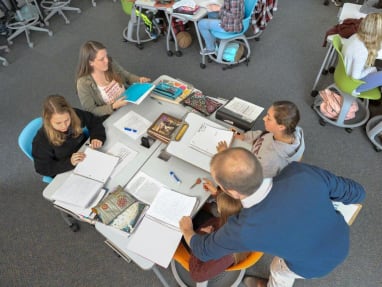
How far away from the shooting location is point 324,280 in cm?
214

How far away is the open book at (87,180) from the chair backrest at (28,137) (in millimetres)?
433

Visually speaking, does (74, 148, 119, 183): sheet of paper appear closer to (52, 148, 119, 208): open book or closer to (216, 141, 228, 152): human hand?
(52, 148, 119, 208): open book

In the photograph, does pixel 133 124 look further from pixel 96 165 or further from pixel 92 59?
pixel 92 59

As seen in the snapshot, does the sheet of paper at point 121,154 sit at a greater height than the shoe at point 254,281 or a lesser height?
greater

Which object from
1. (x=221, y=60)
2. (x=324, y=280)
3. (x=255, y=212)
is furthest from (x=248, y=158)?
(x=221, y=60)

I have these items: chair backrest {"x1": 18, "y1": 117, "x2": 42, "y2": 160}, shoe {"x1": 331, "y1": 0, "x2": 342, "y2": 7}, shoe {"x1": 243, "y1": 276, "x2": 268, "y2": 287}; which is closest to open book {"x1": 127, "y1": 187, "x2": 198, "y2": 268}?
shoe {"x1": 243, "y1": 276, "x2": 268, "y2": 287}

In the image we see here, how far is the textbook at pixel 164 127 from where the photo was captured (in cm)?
201

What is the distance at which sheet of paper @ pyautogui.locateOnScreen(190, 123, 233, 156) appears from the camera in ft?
6.21

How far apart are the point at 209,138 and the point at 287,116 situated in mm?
518

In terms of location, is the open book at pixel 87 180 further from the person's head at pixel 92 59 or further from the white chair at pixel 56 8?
the white chair at pixel 56 8

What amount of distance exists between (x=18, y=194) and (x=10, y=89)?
1793 millimetres

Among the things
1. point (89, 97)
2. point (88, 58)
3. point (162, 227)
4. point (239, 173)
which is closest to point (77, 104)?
point (89, 97)

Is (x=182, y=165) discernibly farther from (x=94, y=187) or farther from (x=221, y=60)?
(x=221, y=60)

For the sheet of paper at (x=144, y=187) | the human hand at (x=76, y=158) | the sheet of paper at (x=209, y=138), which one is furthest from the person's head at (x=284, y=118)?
the human hand at (x=76, y=158)
